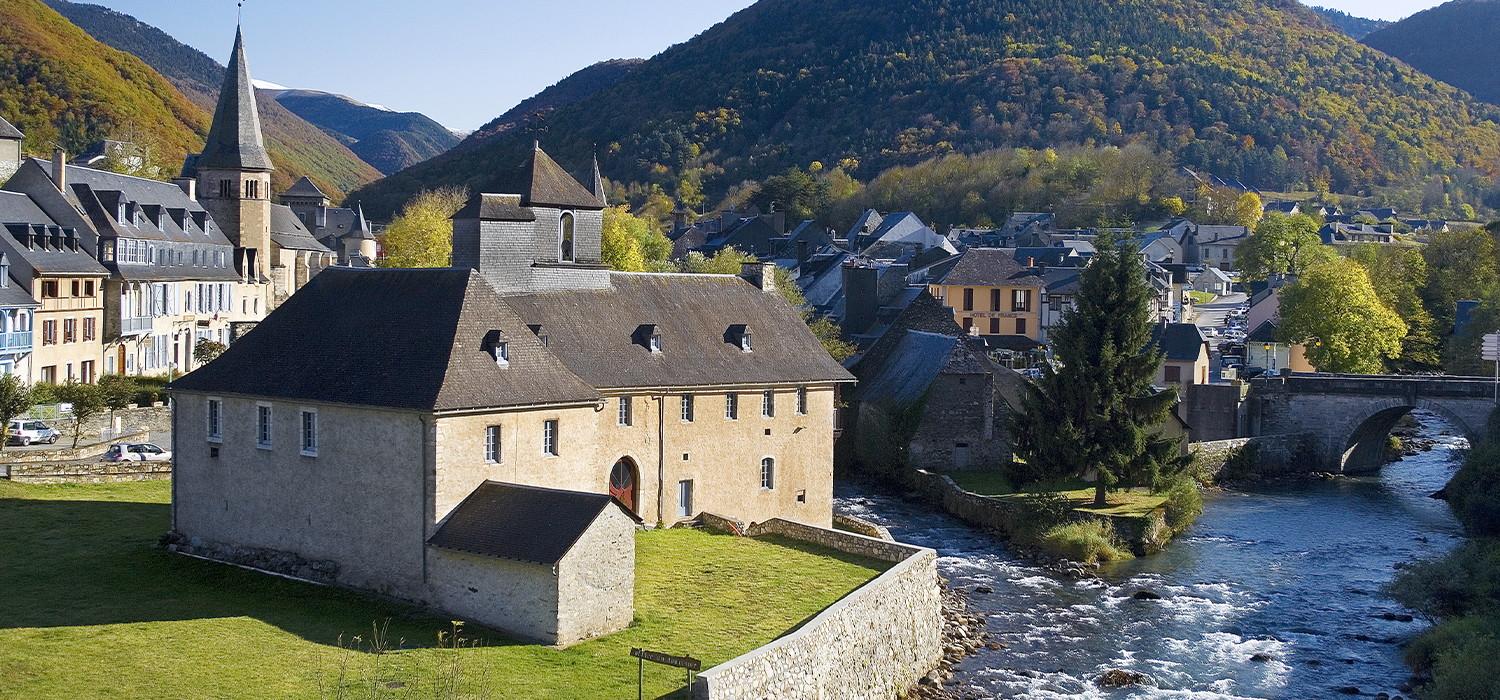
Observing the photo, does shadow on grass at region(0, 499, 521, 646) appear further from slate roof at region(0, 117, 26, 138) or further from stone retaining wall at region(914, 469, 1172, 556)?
slate roof at region(0, 117, 26, 138)

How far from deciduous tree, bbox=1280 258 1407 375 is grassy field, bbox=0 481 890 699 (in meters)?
46.7

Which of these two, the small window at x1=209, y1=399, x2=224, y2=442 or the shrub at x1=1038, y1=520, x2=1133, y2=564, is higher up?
the small window at x1=209, y1=399, x2=224, y2=442

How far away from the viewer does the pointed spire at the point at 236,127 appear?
6088 centimetres

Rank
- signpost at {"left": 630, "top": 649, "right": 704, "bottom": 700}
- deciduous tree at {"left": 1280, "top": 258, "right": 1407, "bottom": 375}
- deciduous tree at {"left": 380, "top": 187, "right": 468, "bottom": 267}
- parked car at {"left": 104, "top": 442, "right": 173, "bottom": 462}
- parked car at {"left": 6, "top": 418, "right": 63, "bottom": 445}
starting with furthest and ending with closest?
1. deciduous tree at {"left": 1280, "top": 258, "right": 1407, "bottom": 375}
2. deciduous tree at {"left": 380, "top": 187, "right": 468, "bottom": 267}
3. parked car at {"left": 6, "top": 418, "right": 63, "bottom": 445}
4. parked car at {"left": 104, "top": 442, "right": 173, "bottom": 462}
5. signpost at {"left": 630, "top": 649, "right": 704, "bottom": 700}

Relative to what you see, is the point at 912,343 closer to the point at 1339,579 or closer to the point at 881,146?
the point at 1339,579

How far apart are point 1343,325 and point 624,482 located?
4855 cm

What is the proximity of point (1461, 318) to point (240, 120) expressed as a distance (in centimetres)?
6489

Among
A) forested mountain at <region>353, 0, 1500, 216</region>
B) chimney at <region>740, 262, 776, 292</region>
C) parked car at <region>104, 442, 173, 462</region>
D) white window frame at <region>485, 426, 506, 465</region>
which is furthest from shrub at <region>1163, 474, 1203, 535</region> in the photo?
forested mountain at <region>353, 0, 1500, 216</region>

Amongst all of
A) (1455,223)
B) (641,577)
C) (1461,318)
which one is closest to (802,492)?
(641,577)

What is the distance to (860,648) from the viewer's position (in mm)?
24391

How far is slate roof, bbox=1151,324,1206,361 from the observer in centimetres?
6075

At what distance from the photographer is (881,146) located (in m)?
165

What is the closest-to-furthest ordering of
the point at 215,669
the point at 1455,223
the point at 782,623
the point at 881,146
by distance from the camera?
1. the point at 215,669
2. the point at 782,623
3. the point at 1455,223
4. the point at 881,146

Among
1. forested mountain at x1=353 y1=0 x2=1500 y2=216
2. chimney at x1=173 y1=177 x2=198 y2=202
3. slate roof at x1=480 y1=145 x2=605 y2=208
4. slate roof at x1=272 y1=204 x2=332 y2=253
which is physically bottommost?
slate roof at x1=480 y1=145 x2=605 y2=208
